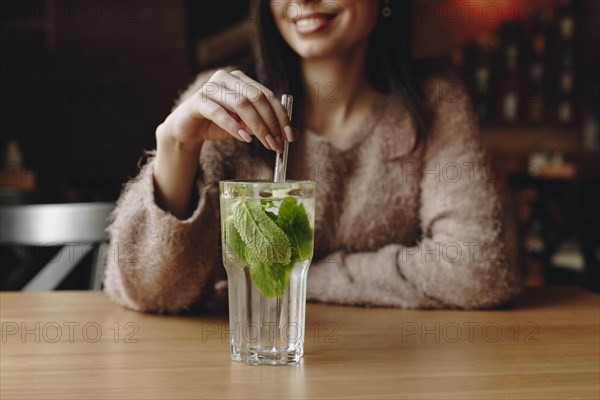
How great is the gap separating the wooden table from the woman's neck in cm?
45

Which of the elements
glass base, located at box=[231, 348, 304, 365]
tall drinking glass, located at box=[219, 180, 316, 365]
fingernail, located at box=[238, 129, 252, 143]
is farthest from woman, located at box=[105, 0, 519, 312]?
glass base, located at box=[231, 348, 304, 365]

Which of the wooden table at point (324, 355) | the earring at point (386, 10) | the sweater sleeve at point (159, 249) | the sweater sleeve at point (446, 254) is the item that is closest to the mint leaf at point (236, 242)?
the wooden table at point (324, 355)

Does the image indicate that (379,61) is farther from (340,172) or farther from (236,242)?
(236,242)

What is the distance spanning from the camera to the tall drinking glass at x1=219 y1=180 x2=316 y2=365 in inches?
26.8

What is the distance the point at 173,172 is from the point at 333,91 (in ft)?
1.56

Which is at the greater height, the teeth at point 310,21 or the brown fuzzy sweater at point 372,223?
the teeth at point 310,21

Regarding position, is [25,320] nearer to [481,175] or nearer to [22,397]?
[22,397]

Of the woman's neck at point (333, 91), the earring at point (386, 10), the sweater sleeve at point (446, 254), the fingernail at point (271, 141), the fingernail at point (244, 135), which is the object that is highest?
the earring at point (386, 10)

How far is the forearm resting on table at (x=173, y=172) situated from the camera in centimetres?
98

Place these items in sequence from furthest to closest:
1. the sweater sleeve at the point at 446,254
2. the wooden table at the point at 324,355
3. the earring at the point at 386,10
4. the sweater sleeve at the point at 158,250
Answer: the earring at the point at 386,10, the sweater sleeve at the point at 446,254, the sweater sleeve at the point at 158,250, the wooden table at the point at 324,355

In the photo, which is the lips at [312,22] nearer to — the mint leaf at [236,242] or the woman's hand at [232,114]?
the woman's hand at [232,114]

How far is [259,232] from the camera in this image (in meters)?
0.68

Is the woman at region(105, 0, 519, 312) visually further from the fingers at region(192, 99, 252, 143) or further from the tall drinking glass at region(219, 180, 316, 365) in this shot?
the tall drinking glass at region(219, 180, 316, 365)

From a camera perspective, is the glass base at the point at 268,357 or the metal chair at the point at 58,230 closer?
the glass base at the point at 268,357
